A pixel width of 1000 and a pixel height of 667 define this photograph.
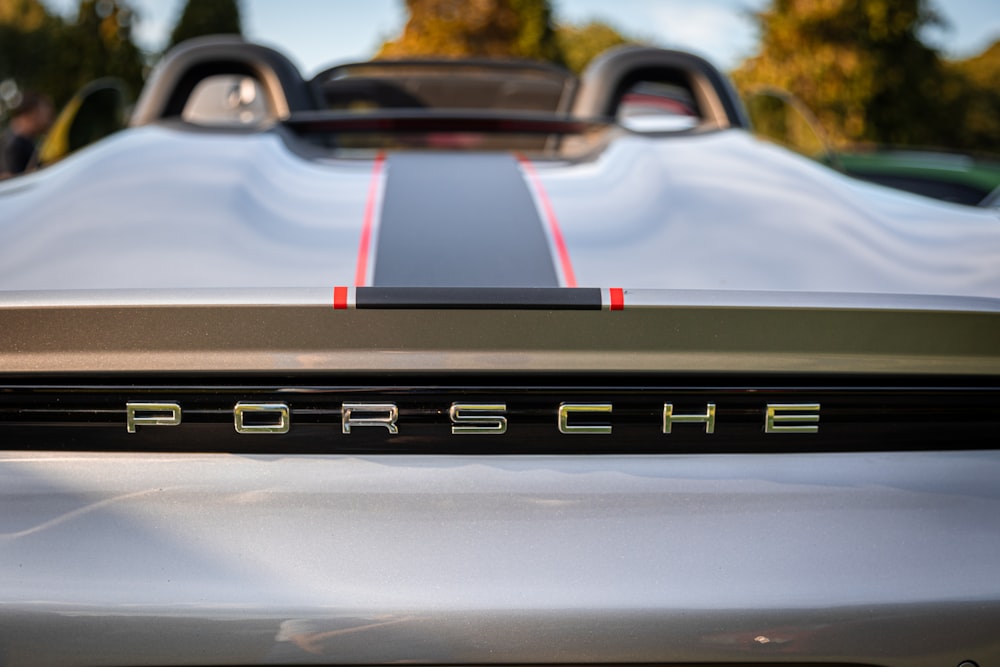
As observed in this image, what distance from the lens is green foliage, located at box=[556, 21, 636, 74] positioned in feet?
107

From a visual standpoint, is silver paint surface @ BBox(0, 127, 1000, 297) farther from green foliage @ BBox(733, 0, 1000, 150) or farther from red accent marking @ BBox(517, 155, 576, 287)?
green foliage @ BBox(733, 0, 1000, 150)

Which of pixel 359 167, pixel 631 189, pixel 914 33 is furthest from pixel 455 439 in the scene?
pixel 914 33

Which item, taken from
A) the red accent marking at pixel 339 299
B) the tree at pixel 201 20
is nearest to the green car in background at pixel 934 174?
the red accent marking at pixel 339 299

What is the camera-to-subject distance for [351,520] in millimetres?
1265

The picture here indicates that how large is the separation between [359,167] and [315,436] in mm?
818

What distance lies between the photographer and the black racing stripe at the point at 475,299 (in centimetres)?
124

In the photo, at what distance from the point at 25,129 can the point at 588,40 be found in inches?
1189

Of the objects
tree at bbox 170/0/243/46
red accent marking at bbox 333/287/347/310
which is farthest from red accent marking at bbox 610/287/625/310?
tree at bbox 170/0/243/46

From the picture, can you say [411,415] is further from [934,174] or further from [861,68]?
[861,68]

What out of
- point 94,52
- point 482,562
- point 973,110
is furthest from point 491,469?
point 973,110

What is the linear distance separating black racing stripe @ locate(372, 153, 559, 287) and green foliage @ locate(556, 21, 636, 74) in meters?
30.2

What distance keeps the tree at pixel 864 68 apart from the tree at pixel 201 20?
13.9 m

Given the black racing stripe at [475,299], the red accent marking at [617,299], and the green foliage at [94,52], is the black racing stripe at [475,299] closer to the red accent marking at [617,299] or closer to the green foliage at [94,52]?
the red accent marking at [617,299]

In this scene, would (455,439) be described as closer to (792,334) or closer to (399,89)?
(792,334)
